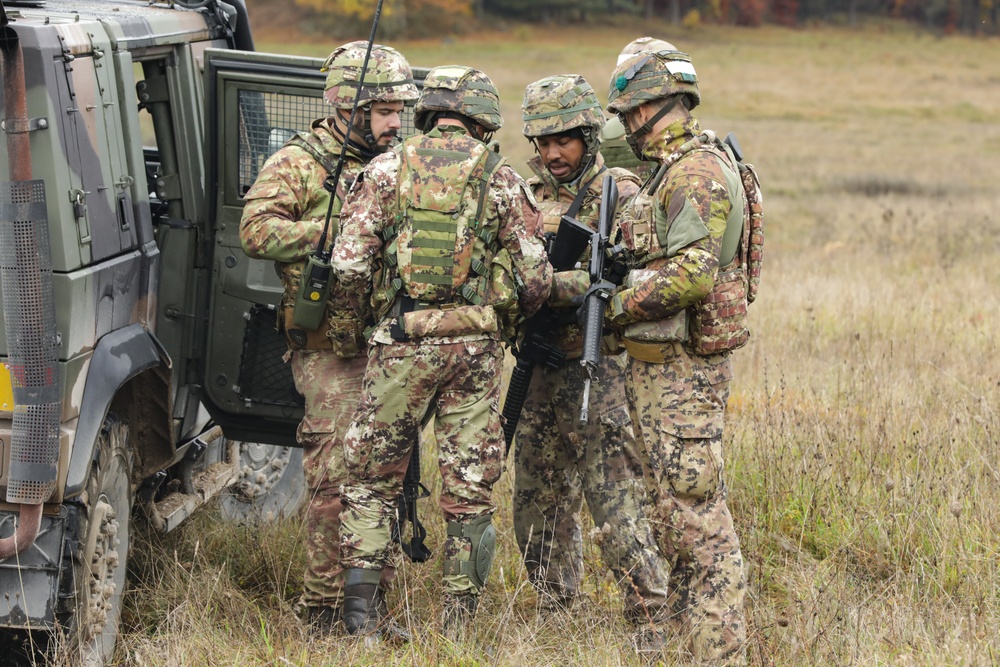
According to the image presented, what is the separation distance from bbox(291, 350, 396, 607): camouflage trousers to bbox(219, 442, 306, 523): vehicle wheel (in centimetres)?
105

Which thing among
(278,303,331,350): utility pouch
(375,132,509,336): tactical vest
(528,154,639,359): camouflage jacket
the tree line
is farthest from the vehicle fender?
the tree line

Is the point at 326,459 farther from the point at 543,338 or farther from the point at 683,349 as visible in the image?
the point at 683,349

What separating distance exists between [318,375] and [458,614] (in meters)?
1.06

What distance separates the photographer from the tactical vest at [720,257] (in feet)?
13.2

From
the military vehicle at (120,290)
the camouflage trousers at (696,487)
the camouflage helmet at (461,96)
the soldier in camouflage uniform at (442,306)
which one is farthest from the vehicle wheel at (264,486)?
the camouflage helmet at (461,96)

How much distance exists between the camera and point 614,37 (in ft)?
210

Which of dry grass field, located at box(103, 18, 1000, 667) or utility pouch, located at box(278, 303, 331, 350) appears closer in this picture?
dry grass field, located at box(103, 18, 1000, 667)

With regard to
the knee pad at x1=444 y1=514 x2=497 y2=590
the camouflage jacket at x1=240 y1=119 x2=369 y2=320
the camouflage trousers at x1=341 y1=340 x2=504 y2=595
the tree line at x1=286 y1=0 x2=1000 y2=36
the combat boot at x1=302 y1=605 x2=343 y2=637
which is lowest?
the tree line at x1=286 y1=0 x2=1000 y2=36

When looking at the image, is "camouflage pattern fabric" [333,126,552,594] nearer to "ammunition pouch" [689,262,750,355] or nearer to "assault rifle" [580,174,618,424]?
"assault rifle" [580,174,618,424]

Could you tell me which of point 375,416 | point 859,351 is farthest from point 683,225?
point 859,351

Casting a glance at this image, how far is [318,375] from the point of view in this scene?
445 cm

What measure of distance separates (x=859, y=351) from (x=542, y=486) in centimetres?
352

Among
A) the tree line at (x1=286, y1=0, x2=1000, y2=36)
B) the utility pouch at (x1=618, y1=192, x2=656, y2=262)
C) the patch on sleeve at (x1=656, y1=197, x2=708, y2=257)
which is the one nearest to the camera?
the patch on sleeve at (x1=656, y1=197, x2=708, y2=257)

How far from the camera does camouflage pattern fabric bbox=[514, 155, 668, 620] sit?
15.2 ft
